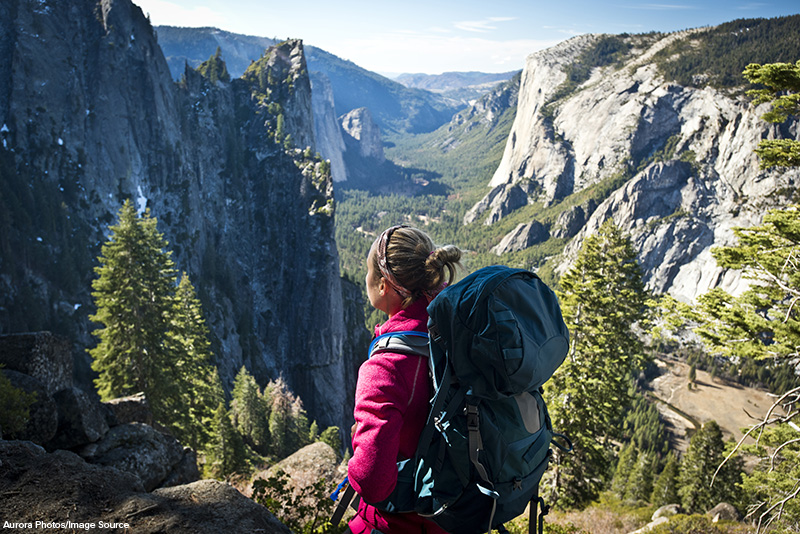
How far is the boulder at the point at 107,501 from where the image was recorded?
3844 millimetres

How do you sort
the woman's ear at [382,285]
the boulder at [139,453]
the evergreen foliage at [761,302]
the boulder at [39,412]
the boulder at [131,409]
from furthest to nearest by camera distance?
the boulder at [131,409]
the boulder at [139,453]
the evergreen foliage at [761,302]
the boulder at [39,412]
the woman's ear at [382,285]

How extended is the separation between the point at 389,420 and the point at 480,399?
23.4 inches

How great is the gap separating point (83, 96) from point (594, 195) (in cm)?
15284

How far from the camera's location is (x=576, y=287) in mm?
15461

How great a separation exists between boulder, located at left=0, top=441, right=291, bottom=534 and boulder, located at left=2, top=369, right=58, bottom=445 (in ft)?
13.4

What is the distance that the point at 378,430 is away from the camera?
95.6 inches

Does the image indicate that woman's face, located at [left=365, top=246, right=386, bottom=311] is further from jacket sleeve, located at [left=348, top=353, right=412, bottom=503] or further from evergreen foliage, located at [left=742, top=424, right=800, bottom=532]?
evergreen foliage, located at [left=742, top=424, right=800, bottom=532]

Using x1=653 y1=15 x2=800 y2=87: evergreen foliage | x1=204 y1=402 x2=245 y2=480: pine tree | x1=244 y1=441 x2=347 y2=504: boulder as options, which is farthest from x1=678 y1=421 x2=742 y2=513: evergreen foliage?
x1=653 y1=15 x2=800 y2=87: evergreen foliage

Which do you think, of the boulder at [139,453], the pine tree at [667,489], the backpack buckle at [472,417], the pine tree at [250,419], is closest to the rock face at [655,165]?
the pine tree at [667,489]

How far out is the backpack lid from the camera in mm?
2381

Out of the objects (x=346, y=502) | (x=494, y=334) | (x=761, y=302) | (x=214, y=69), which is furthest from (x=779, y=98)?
(x=214, y=69)

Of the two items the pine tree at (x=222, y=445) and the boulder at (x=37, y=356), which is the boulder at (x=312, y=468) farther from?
the pine tree at (x=222, y=445)

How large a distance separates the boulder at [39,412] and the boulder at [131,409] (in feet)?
11.5

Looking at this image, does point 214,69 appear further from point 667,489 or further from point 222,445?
point 667,489
